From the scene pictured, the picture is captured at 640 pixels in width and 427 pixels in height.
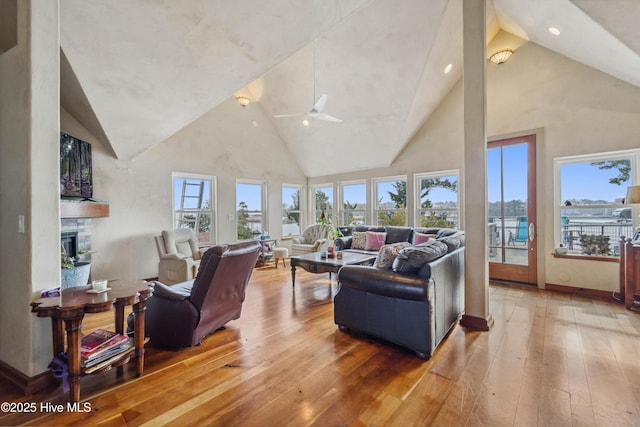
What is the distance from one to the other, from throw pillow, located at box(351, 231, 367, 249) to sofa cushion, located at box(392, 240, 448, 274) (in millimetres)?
3172

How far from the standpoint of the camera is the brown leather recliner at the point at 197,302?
7.89 feet

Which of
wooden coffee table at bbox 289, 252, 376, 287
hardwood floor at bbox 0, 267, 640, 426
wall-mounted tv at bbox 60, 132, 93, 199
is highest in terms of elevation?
wall-mounted tv at bbox 60, 132, 93, 199

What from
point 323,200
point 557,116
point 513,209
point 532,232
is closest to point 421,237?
point 513,209

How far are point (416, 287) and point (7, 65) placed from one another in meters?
3.68

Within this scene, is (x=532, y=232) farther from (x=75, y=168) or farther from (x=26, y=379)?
(x=75, y=168)

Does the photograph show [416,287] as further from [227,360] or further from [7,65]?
[7,65]

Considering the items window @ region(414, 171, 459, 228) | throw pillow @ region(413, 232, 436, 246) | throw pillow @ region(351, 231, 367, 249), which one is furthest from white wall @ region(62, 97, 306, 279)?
throw pillow @ region(413, 232, 436, 246)

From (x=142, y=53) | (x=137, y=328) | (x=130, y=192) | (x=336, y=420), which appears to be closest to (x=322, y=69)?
(x=142, y=53)

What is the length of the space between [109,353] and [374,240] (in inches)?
179

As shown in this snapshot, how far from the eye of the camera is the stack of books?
188 centimetres

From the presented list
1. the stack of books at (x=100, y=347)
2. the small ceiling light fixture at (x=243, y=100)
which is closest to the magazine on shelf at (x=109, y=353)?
the stack of books at (x=100, y=347)

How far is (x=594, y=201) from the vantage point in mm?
4184

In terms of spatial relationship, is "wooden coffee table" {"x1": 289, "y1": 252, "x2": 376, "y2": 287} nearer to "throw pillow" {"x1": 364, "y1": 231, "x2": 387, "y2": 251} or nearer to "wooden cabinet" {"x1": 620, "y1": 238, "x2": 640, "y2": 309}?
"throw pillow" {"x1": 364, "y1": 231, "x2": 387, "y2": 251}

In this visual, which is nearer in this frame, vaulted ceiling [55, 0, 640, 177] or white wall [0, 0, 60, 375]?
white wall [0, 0, 60, 375]
